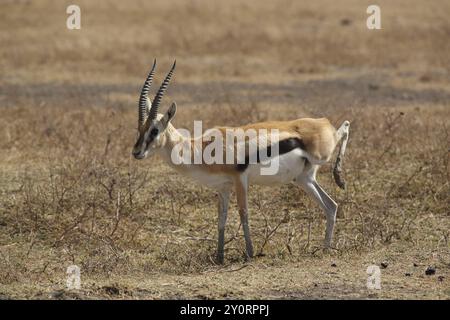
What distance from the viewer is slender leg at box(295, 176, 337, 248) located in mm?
7414

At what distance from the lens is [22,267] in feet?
22.9

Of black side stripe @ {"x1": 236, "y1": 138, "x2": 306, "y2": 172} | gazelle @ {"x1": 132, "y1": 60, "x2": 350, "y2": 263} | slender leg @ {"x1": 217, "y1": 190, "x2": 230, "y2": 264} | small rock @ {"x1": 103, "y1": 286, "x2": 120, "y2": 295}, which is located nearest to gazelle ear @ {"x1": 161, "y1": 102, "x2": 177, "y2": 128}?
gazelle @ {"x1": 132, "y1": 60, "x2": 350, "y2": 263}

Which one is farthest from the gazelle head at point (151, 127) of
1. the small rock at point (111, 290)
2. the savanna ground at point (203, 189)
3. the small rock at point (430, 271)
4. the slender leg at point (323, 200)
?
the small rock at point (430, 271)

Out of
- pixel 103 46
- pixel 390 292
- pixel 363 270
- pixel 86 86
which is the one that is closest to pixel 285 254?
pixel 363 270

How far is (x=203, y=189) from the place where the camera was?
8.88 meters

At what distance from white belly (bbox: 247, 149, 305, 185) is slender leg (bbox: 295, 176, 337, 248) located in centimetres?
22

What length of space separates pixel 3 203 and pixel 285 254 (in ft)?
8.99

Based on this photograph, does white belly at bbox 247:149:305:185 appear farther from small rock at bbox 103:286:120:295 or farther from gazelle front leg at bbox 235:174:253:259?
small rock at bbox 103:286:120:295

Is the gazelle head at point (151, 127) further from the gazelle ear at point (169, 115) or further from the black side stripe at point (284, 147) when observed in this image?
the black side stripe at point (284, 147)

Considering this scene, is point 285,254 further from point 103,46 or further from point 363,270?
point 103,46

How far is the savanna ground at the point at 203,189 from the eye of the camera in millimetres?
6711

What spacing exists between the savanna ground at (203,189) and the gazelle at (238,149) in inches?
17.3

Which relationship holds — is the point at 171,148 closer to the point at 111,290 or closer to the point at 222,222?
the point at 222,222

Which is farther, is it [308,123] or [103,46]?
[103,46]
